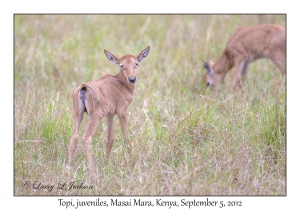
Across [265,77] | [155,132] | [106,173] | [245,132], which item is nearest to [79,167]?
[106,173]

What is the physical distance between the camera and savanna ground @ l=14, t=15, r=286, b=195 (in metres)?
7.38

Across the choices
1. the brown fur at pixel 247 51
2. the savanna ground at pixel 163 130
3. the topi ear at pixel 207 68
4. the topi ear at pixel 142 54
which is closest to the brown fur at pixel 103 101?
the topi ear at pixel 142 54

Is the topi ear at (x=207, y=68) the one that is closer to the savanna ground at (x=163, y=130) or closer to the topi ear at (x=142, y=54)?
the savanna ground at (x=163, y=130)

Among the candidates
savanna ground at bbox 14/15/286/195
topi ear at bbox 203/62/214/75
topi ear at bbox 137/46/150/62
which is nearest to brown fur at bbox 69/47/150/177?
topi ear at bbox 137/46/150/62

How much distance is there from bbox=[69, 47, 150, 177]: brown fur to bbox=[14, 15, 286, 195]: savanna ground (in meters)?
0.35

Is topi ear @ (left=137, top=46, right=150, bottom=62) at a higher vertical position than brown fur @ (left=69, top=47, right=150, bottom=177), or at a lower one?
higher

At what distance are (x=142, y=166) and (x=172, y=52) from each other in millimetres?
6568

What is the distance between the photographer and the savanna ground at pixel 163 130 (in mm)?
7383

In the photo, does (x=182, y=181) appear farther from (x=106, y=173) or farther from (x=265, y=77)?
(x=265, y=77)

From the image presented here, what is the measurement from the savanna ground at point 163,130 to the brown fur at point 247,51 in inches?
9.8

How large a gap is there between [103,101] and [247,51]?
546 cm

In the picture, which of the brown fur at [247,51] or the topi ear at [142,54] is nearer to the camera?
the topi ear at [142,54]

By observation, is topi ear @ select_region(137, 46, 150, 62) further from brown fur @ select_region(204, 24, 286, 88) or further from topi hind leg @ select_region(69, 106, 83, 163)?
brown fur @ select_region(204, 24, 286, 88)

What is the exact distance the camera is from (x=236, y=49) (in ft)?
41.0
